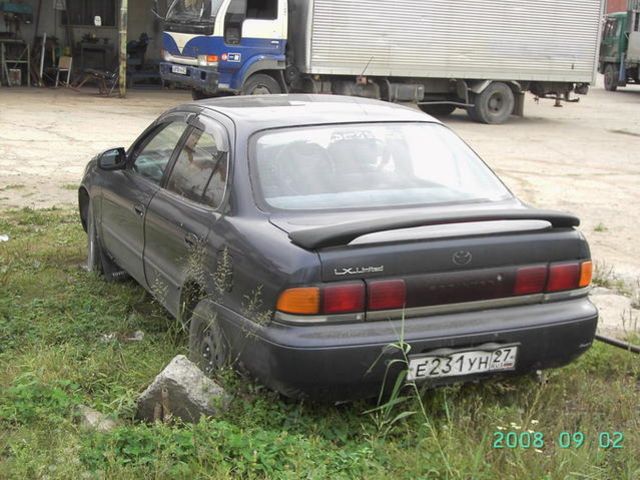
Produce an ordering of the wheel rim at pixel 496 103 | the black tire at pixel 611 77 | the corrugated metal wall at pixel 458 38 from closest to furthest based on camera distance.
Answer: the corrugated metal wall at pixel 458 38, the wheel rim at pixel 496 103, the black tire at pixel 611 77

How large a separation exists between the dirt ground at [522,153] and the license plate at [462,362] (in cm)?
216

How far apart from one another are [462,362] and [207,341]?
48.3 inches

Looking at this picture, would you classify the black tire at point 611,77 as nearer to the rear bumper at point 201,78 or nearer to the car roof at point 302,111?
the rear bumper at point 201,78

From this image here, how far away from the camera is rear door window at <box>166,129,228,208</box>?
13.7ft

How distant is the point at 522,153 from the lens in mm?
14195

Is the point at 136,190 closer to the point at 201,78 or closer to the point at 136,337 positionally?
the point at 136,337

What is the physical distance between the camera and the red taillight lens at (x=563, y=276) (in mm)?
3770

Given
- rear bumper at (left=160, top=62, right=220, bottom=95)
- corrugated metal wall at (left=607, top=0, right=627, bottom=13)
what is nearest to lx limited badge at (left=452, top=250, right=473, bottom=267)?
rear bumper at (left=160, top=62, right=220, bottom=95)

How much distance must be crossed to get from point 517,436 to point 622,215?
6.65 metres

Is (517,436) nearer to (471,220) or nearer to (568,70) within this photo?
(471,220)

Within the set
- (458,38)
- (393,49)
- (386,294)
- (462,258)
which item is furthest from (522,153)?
(386,294)

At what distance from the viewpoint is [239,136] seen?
13.8 feet

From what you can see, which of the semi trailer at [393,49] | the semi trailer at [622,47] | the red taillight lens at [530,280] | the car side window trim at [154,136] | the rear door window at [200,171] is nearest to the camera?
the red taillight lens at [530,280]
